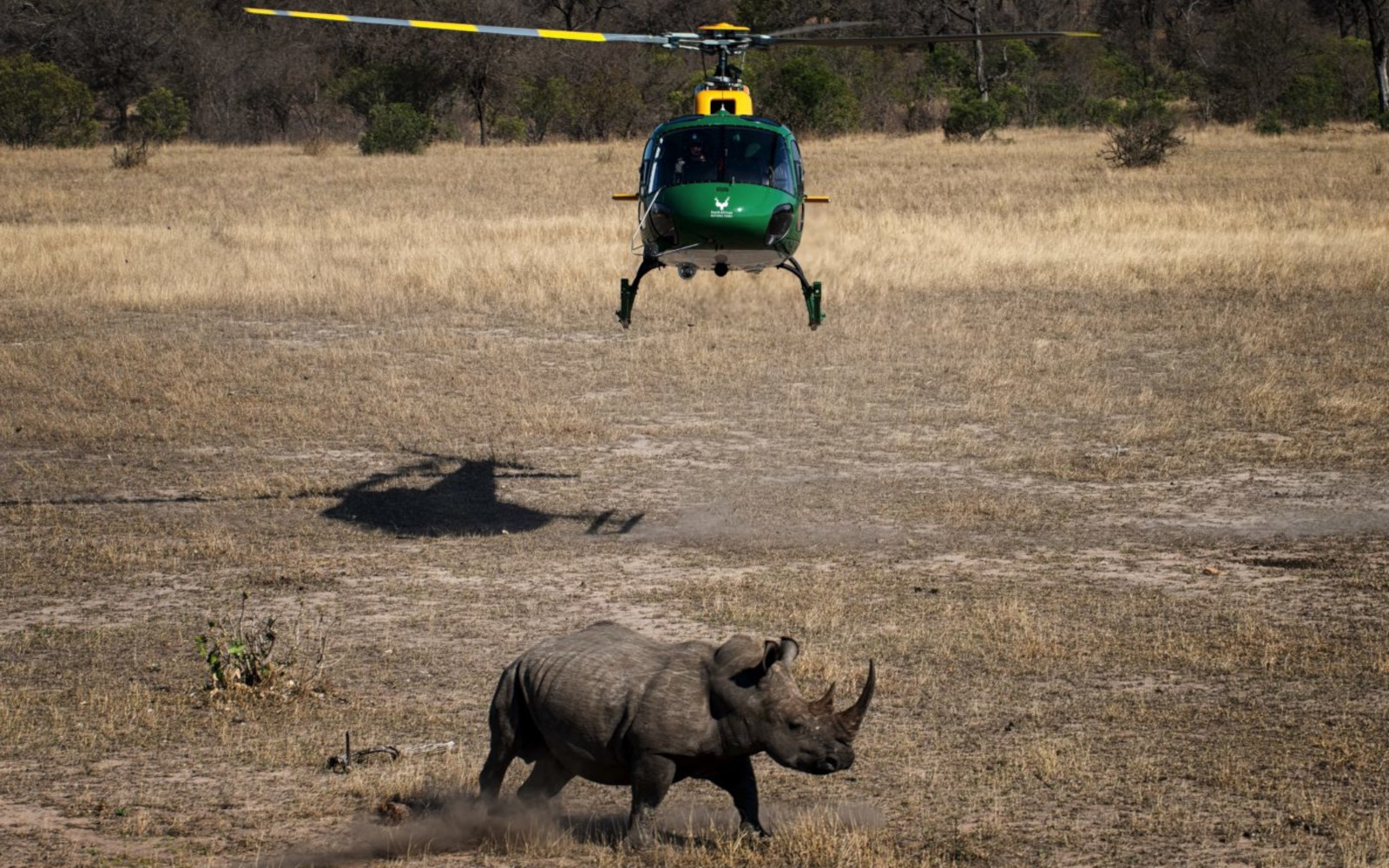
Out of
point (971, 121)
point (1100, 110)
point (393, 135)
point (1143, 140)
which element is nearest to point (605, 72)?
point (393, 135)

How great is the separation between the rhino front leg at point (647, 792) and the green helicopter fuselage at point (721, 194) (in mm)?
7362

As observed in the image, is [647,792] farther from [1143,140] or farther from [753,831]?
[1143,140]

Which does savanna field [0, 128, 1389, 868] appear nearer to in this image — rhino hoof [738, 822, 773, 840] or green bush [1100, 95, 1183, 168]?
rhino hoof [738, 822, 773, 840]

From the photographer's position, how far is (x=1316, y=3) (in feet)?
224

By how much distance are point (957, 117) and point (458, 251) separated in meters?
25.7

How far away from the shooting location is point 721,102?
15.2m

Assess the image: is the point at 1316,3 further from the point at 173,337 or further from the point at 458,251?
the point at 173,337

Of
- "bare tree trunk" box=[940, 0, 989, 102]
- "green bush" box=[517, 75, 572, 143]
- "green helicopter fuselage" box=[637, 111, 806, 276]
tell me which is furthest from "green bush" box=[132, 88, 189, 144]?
"green helicopter fuselage" box=[637, 111, 806, 276]

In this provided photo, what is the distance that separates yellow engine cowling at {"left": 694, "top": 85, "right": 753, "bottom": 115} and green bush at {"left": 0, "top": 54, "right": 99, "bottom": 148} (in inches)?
1538

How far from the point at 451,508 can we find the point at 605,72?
4143cm

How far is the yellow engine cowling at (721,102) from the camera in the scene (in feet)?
49.9

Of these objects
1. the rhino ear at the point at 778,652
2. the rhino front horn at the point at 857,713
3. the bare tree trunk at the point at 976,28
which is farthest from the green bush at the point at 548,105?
the rhino front horn at the point at 857,713

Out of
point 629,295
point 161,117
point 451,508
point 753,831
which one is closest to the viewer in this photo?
point 753,831

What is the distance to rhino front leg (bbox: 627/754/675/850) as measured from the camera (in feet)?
22.5
